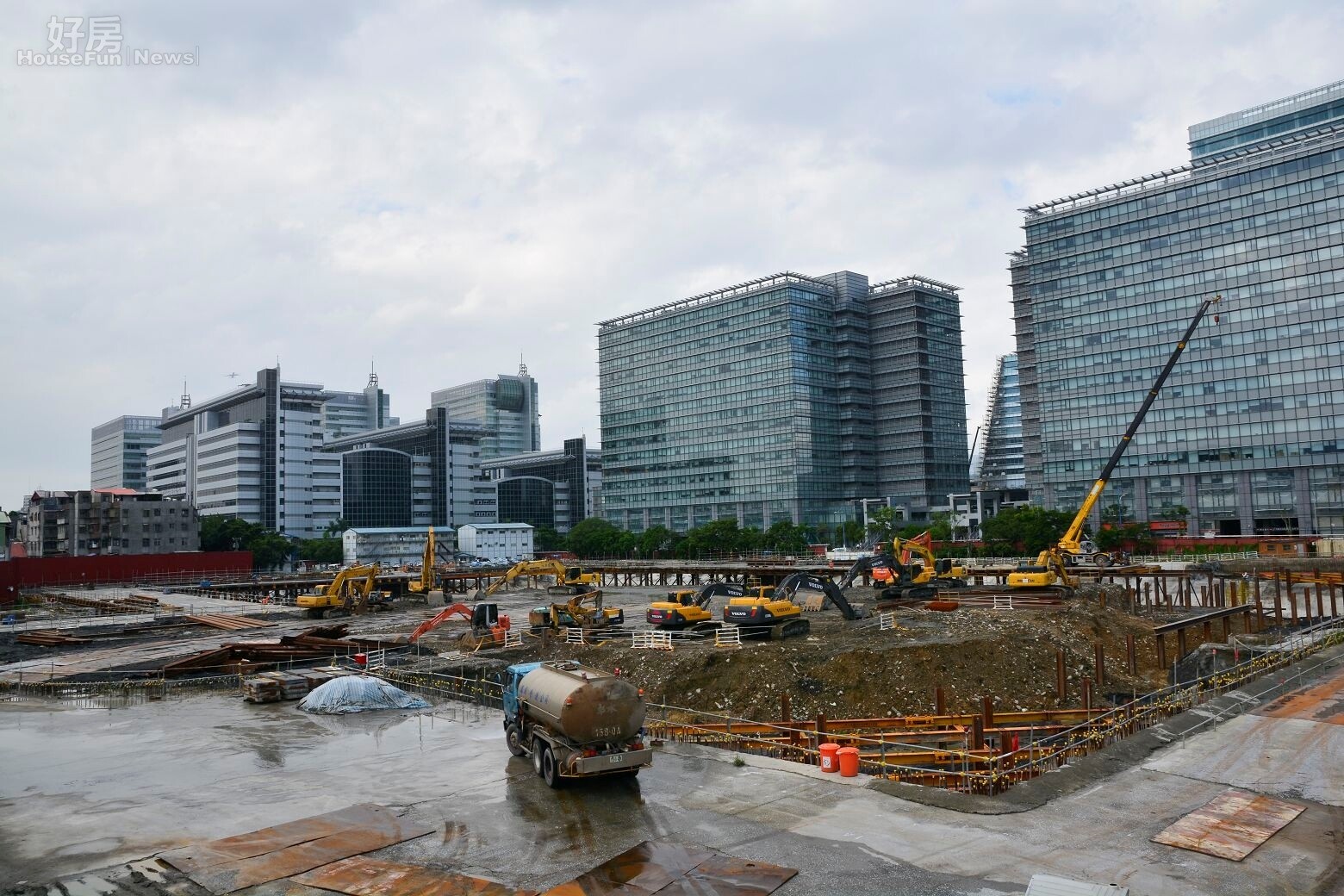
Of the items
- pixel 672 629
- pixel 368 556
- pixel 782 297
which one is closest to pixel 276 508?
pixel 368 556

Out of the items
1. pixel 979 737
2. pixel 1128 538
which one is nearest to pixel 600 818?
pixel 979 737

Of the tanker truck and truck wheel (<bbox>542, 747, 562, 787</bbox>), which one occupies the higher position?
the tanker truck

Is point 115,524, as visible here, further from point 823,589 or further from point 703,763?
point 703,763

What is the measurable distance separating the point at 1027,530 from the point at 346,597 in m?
78.2

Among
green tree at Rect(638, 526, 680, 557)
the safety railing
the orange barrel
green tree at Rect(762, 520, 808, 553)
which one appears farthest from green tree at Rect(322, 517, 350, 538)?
the orange barrel

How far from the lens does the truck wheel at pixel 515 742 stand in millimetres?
22781

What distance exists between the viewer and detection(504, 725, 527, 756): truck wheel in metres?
22.8

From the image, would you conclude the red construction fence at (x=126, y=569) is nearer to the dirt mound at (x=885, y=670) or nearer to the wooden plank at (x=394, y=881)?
the dirt mound at (x=885, y=670)

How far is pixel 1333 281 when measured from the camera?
364 ft

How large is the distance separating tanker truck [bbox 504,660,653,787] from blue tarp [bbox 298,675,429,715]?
12.9m

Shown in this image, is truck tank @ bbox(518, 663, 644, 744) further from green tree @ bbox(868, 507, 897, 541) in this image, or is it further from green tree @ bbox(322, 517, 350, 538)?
green tree @ bbox(322, 517, 350, 538)

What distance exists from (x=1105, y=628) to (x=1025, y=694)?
13.0 metres

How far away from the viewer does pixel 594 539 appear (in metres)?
177

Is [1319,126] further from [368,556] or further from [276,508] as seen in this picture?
[276,508]
